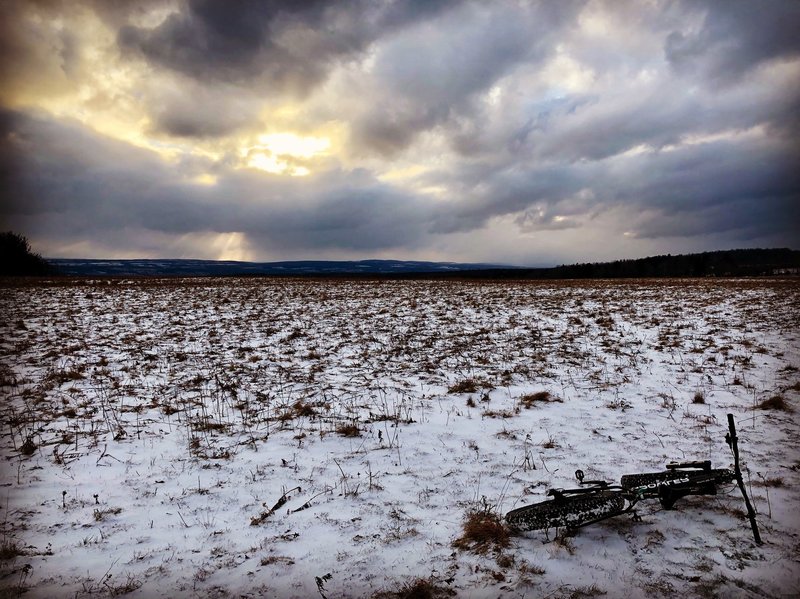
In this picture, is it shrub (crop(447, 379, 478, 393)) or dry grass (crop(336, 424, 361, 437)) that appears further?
shrub (crop(447, 379, 478, 393))

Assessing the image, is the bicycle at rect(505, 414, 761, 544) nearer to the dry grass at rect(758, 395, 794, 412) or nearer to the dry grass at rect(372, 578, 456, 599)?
the dry grass at rect(372, 578, 456, 599)

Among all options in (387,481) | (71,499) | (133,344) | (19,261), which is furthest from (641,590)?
(19,261)

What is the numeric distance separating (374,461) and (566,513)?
→ 2.77m

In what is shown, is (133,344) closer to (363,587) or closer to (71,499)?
(71,499)

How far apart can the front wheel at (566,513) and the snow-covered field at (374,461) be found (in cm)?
22

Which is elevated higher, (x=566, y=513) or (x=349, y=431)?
(x=566, y=513)

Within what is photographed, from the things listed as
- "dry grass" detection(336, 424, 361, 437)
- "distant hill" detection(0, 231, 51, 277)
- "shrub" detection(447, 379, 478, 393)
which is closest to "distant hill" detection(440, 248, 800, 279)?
"distant hill" detection(0, 231, 51, 277)

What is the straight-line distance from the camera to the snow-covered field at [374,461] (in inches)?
143

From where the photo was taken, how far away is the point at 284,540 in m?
4.11

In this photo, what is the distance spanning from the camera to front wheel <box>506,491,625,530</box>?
3949 millimetres

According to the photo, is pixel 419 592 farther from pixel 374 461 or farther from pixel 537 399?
pixel 537 399

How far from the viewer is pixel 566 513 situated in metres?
3.96

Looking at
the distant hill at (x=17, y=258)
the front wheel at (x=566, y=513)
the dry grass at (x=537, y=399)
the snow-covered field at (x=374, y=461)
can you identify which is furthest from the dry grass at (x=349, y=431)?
the distant hill at (x=17, y=258)

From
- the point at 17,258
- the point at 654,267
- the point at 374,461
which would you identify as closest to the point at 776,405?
the point at 374,461
